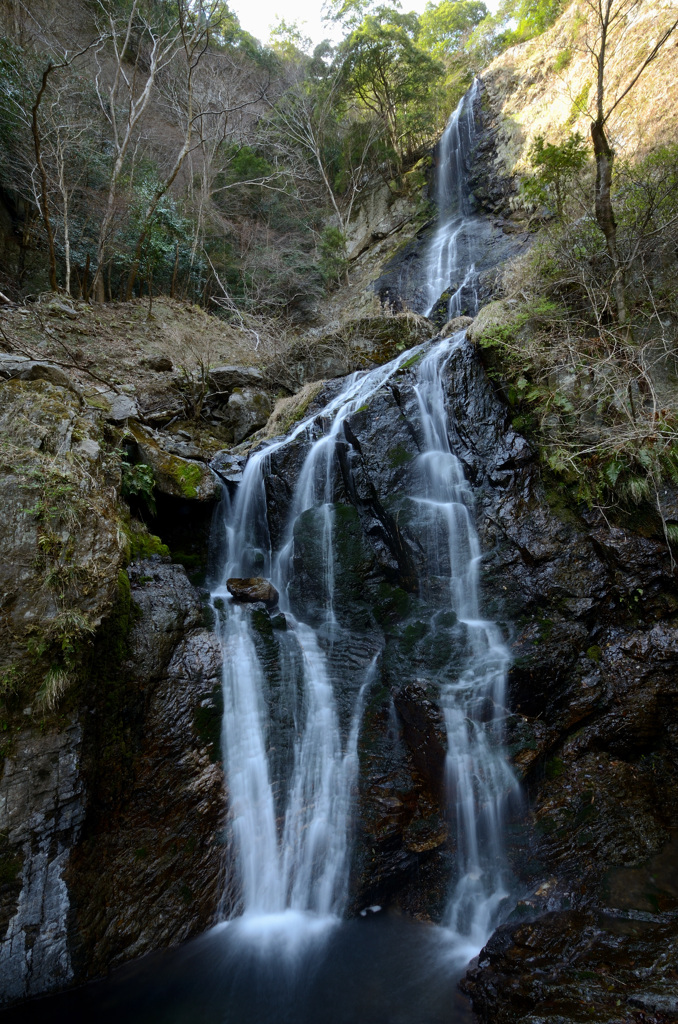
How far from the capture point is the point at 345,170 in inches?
747

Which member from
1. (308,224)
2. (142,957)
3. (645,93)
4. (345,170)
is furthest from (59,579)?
(345,170)

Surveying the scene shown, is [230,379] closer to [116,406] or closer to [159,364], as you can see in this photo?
[159,364]

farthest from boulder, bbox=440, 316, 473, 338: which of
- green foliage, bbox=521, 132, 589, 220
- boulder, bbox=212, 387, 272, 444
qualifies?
boulder, bbox=212, 387, 272, 444

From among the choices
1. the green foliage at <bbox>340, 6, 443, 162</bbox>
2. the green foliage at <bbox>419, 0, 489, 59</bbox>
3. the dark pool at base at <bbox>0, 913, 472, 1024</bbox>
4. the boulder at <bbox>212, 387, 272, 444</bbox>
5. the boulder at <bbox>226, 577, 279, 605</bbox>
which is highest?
the green foliage at <bbox>419, 0, 489, 59</bbox>

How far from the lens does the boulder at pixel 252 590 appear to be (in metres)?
6.34

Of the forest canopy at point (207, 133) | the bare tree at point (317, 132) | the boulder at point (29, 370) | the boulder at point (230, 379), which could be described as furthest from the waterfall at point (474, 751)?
the bare tree at point (317, 132)

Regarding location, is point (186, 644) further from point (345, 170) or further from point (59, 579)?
point (345, 170)

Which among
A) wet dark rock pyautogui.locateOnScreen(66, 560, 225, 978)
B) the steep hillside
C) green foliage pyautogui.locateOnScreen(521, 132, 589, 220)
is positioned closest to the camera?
wet dark rock pyautogui.locateOnScreen(66, 560, 225, 978)

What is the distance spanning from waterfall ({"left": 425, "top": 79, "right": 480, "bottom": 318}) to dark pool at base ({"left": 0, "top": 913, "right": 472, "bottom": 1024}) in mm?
10927

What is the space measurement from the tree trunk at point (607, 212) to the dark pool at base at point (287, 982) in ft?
22.4

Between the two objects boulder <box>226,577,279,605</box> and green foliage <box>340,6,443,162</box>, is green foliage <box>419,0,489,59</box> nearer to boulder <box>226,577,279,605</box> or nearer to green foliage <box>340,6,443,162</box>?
green foliage <box>340,6,443,162</box>

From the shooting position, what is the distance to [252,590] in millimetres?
6406

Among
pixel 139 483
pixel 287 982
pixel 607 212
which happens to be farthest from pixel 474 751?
pixel 607 212

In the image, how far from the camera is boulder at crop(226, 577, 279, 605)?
20.8ft
